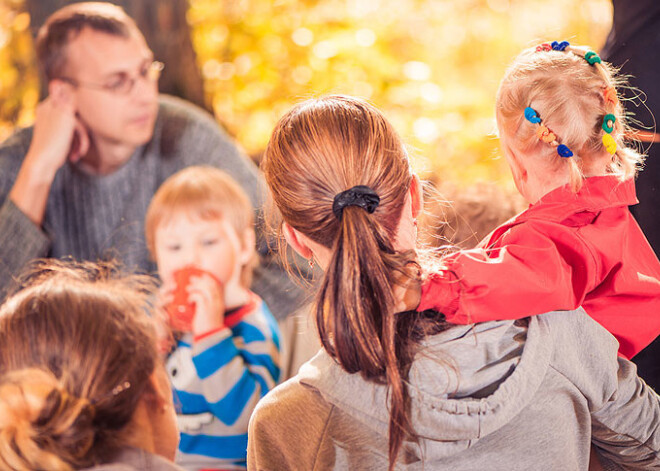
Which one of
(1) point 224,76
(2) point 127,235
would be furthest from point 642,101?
(1) point 224,76

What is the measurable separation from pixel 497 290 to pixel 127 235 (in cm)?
192

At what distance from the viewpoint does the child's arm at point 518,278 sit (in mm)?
1271

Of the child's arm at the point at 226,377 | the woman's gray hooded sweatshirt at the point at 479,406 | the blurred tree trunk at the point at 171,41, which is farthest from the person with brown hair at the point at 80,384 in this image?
the blurred tree trunk at the point at 171,41

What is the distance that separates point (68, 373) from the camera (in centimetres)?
114

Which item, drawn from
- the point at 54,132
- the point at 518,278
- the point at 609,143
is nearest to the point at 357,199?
the point at 518,278

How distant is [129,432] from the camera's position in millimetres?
1216

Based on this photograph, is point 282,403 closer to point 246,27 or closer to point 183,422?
point 183,422

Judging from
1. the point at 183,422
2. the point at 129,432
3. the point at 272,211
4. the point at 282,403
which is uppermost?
the point at 272,211

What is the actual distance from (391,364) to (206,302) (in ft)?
3.89

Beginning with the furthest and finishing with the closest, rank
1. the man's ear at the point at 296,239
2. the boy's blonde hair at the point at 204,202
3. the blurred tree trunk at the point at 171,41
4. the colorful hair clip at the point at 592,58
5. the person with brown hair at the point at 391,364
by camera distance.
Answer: the blurred tree trunk at the point at 171,41
the boy's blonde hair at the point at 204,202
the colorful hair clip at the point at 592,58
the man's ear at the point at 296,239
the person with brown hair at the point at 391,364

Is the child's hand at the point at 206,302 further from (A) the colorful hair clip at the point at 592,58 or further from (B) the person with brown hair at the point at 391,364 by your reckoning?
(A) the colorful hair clip at the point at 592,58

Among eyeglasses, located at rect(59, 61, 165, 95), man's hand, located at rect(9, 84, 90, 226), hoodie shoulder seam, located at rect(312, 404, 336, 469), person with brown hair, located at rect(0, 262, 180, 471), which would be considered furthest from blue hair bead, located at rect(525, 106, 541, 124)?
man's hand, located at rect(9, 84, 90, 226)

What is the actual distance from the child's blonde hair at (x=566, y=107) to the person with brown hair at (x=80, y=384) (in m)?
0.93

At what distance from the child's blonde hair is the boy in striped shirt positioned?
3.74 ft
